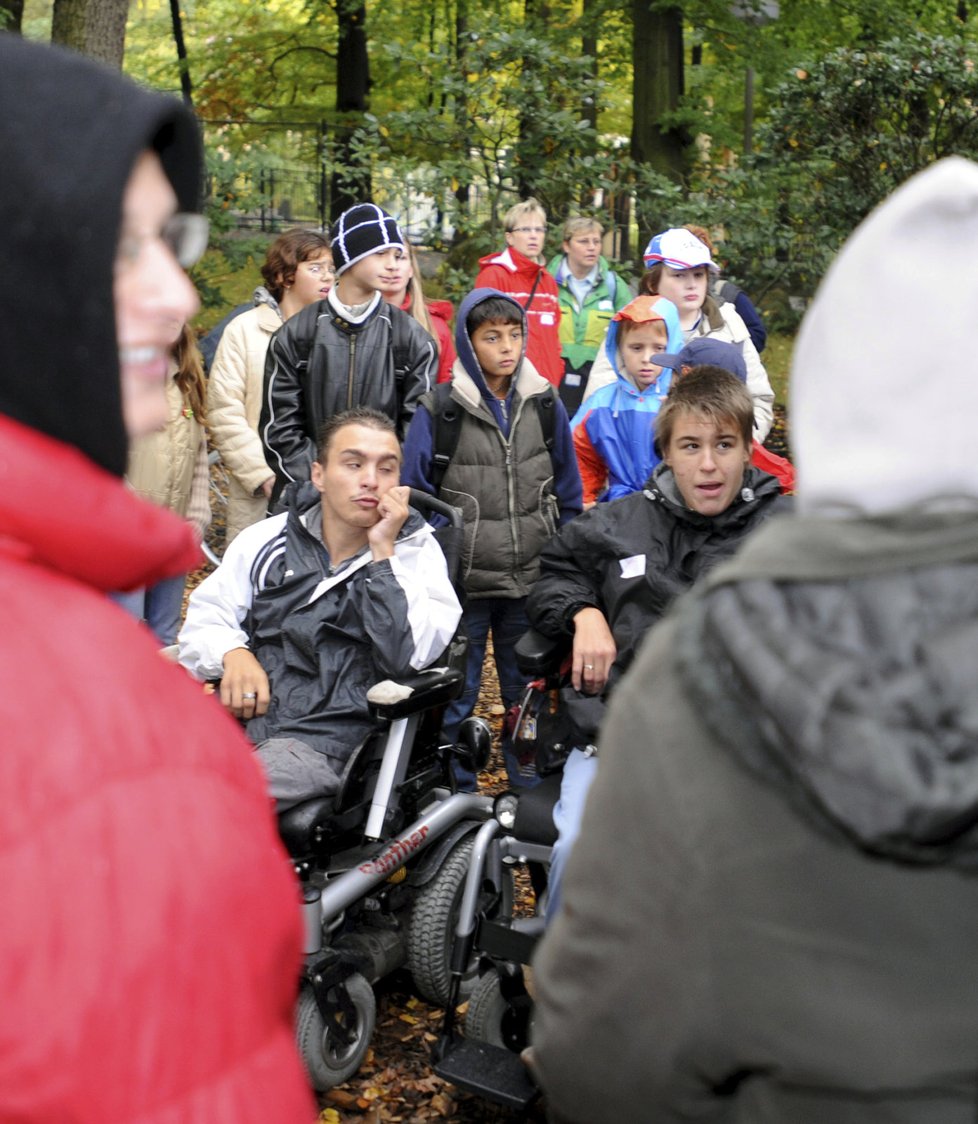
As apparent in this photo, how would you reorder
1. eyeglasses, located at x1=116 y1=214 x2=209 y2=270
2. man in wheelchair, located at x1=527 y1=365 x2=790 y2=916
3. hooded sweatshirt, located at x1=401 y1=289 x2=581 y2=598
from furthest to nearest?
1. hooded sweatshirt, located at x1=401 y1=289 x2=581 y2=598
2. man in wheelchair, located at x1=527 y1=365 x2=790 y2=916
3. eyeglasses, located at x1=116 y1=214 x2=209 y2=270

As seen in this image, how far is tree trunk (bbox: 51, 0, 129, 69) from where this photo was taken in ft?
30.7

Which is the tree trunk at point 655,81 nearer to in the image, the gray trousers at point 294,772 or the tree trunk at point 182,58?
the tree trunk at point 182,58

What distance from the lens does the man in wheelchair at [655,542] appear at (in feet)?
12.3

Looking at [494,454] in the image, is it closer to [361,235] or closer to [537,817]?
[361,235]

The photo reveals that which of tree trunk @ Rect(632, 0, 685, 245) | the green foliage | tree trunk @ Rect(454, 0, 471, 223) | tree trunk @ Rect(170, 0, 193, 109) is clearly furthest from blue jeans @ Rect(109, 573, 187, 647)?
tree trunk @ Rect(170, 0, 193, 109)

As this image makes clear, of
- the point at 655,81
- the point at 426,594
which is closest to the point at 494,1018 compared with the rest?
the point at 426,594

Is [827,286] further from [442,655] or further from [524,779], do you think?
[524,779]

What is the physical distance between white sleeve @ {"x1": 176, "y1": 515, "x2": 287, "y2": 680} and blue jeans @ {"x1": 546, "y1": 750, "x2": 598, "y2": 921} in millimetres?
1119

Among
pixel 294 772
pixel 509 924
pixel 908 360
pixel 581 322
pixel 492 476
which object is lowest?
pixel 509 924

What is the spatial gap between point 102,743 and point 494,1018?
291 centimetres

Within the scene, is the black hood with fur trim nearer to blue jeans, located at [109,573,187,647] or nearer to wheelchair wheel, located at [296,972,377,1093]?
wheelchair wheel, located at [296,972,377,1093]

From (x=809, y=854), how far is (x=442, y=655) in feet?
9.56

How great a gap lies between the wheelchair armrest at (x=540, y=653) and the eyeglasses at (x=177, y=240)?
2.49 m

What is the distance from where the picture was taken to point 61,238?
1.11 m
